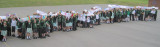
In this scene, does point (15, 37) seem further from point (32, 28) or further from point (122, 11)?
point (122, 11)

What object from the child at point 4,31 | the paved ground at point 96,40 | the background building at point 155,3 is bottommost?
the paved ground at point 96,40

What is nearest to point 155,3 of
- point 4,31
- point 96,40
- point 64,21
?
point 64,21

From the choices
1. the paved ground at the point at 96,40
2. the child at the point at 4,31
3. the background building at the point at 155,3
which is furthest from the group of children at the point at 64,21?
the background building at the point at 155,3

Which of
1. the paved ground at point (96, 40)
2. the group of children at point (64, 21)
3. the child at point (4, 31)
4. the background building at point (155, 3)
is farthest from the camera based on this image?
the background building at point (155, 3)

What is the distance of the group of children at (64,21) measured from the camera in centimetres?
1326

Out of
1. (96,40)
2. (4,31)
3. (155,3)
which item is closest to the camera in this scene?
(4,31)

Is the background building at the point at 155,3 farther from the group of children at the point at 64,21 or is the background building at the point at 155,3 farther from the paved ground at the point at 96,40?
the paved ground at the point at 96,40

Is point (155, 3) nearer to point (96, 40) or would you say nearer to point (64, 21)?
point (64, 21)

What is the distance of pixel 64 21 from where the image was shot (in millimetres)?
15789

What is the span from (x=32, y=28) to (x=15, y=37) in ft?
4.43

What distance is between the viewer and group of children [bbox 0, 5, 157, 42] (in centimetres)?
1326

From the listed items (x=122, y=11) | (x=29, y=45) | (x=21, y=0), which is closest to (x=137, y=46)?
(x=29, y=45)

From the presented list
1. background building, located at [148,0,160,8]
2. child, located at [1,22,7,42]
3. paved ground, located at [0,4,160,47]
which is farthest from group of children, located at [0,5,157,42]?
background building, located at [148,0,160,8]

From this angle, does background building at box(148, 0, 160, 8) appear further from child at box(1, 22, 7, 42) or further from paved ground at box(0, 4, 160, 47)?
child at box(1, 22, 7, 42)
